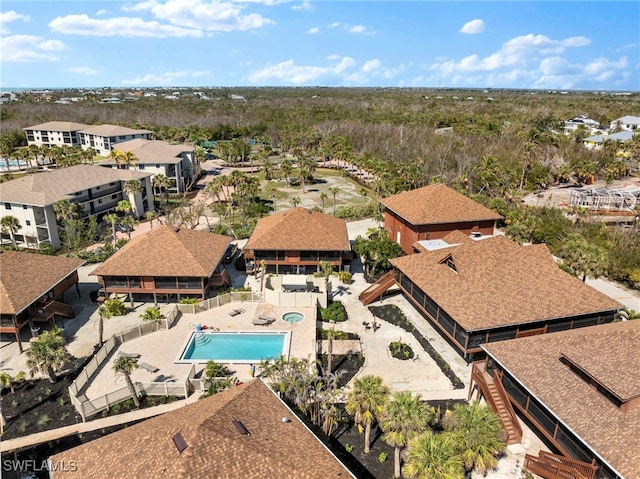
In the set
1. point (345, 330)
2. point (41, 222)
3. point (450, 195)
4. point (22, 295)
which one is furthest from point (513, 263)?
point (41, 222)

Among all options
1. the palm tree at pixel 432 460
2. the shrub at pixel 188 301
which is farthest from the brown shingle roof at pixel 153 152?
the palm tree at pixel 432 460

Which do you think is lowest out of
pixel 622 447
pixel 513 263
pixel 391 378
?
pixel 391 378

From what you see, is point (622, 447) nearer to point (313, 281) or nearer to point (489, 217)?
point (313, 281)

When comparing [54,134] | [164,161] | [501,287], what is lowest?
[501,287]

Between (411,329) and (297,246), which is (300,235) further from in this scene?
(411,329)

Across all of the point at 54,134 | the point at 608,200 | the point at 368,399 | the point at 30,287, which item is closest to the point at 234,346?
the point at 368,399

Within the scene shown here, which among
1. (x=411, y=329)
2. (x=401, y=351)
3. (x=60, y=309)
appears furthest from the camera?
(x=60, y=309)

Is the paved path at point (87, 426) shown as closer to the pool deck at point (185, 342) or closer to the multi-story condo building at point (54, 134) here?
the pool deck at point (185, 342)
